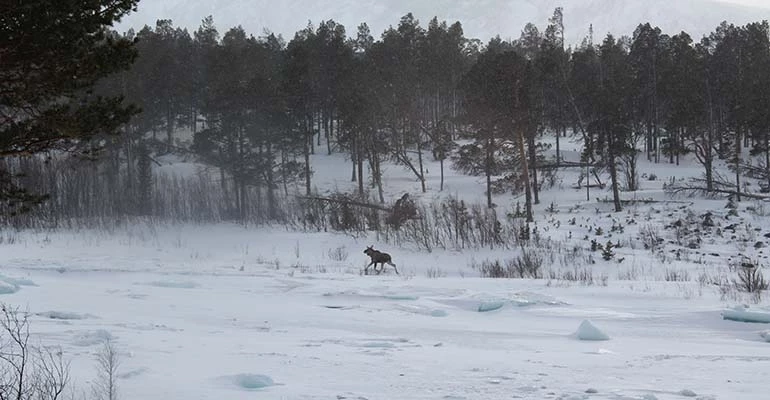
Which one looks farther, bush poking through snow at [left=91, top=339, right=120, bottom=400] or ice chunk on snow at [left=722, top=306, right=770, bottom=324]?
ice chunk on snow at [left=722, top=306, right=770, bottom=324]

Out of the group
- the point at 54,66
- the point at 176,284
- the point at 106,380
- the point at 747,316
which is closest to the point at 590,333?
the point at 747,316

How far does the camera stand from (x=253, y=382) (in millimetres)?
5547

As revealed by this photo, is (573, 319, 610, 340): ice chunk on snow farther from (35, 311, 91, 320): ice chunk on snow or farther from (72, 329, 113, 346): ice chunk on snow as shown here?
(35, 311, 91, 320): ice chunk on snow

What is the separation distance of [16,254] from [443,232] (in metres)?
13.3

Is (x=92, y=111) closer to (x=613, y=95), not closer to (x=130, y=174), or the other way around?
(x=613, y=95)

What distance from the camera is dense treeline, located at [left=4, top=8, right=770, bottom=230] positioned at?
36812 millimetres

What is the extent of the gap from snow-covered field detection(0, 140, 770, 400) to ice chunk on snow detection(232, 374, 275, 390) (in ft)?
0.03

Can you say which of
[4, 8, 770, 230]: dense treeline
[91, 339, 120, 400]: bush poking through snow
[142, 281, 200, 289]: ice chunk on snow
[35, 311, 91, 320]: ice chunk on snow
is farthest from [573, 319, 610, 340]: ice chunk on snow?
[4, 8, 770, 230]: dense treeline

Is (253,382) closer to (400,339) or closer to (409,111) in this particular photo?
(400,339)

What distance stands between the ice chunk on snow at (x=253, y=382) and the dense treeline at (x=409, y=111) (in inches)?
1121

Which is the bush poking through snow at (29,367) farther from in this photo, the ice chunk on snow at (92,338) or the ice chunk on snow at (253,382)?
the ice chunk on snow at (253,382)

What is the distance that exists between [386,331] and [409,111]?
145 ft

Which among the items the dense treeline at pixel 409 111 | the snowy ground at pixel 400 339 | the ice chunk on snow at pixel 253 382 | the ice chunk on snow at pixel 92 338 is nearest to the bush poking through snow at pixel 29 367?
the snowy ground at pixel 400 339

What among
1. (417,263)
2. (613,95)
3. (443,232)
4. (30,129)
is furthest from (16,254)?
(613,95)
